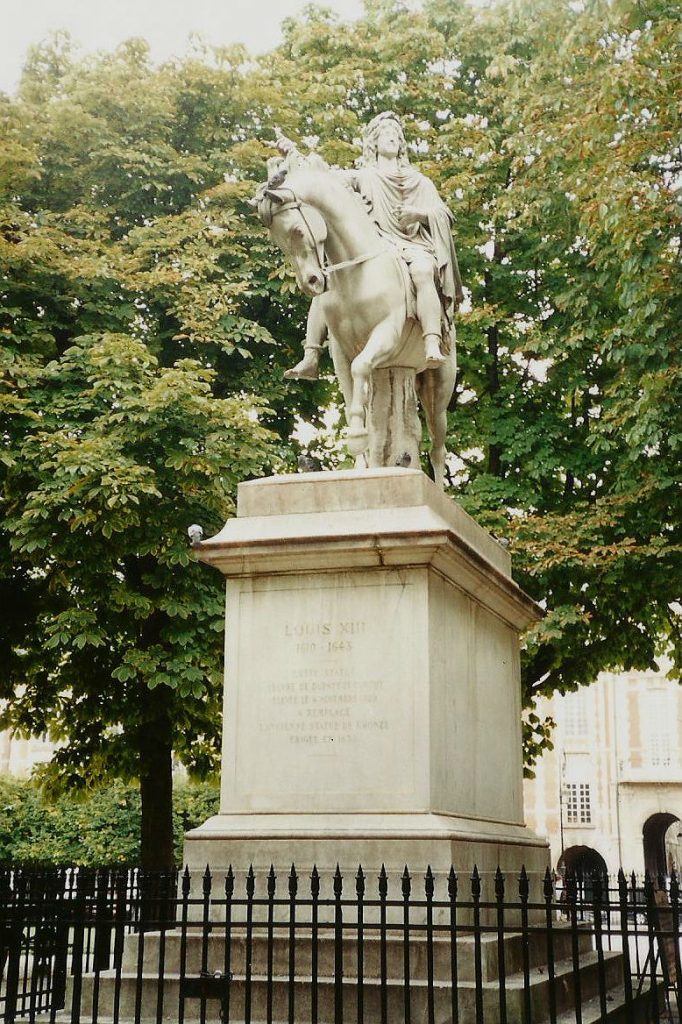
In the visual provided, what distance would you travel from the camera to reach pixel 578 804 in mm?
58906

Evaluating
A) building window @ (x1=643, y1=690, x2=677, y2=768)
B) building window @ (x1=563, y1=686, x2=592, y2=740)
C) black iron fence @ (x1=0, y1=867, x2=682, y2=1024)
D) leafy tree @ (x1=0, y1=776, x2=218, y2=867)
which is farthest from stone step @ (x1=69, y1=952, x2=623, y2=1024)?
building window @ (x1=563, y1=686, x2=592, y2=740)

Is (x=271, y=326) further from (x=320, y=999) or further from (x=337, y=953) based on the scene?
(x=337, y=953)

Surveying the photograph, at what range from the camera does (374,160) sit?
31.8ft

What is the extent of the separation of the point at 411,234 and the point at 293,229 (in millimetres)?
1243

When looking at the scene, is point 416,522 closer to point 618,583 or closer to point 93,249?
point 618,583

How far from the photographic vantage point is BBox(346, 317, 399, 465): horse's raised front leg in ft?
28.9

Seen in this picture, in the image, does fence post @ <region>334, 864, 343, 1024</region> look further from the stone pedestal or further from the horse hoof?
the horse hoof

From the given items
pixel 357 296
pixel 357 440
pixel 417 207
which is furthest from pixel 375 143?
pixel 357 440

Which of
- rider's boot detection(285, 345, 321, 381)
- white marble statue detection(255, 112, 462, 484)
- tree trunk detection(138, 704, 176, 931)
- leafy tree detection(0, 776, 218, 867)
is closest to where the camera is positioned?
white marble statue detection(255, 112, 462, 484)

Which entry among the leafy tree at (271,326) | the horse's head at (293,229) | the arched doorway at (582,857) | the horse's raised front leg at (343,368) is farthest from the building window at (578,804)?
the horse's head at (293,229)

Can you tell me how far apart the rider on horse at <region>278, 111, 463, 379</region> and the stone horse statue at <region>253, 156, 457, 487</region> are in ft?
0.36

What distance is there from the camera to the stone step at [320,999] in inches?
256

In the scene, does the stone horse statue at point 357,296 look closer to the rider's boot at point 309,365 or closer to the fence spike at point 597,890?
the rider's boot at point 309,365

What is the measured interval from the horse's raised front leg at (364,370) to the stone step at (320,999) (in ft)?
12.1
